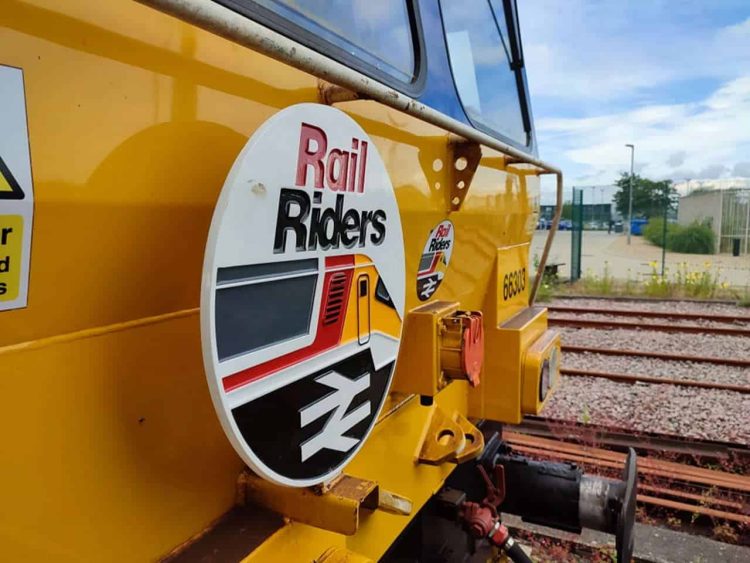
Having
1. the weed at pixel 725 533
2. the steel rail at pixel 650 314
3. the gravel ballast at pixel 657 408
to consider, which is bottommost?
the weed at pixel 725 533

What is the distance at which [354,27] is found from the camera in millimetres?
1366

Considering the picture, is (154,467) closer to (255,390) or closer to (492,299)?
(255,390)

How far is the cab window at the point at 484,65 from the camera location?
2021mm

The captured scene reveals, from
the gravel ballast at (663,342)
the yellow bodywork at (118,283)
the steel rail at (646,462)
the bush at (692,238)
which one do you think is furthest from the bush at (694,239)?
the yellow bodywork at (118,283)

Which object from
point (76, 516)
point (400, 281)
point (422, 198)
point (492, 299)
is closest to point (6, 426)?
point (76, 516)

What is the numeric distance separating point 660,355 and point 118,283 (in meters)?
7.31

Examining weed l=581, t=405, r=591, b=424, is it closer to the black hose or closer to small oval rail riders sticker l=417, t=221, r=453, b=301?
the black hose

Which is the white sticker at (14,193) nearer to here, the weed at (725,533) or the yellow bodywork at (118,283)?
the yellow bodywork at (118,283)

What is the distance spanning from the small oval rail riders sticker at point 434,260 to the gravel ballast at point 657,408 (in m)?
4.01

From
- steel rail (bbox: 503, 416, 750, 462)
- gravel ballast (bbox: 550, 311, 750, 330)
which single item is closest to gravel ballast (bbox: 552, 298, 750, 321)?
gravel ballast (bbox: 550, 311, 750, 330)

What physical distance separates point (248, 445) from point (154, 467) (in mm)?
145

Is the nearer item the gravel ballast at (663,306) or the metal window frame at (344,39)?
the metal window frame at (344,39)

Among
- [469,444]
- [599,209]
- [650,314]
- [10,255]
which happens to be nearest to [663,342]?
[650,314]

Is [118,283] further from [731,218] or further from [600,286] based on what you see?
[731,218]
